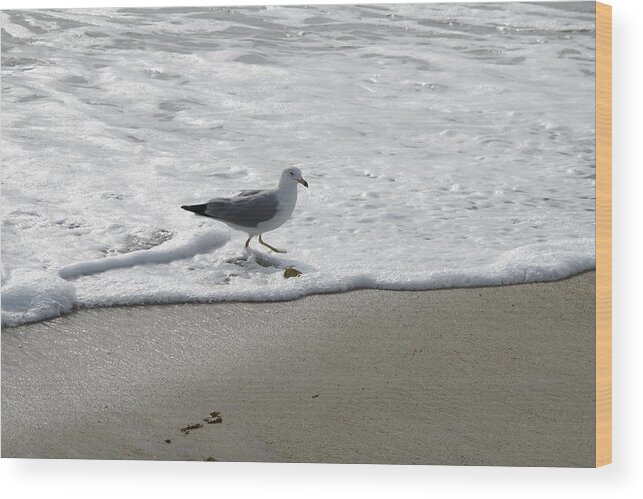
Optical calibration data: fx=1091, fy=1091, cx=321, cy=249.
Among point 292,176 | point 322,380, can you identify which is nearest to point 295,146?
point 292,176

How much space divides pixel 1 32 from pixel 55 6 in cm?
25

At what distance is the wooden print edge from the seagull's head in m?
1.13

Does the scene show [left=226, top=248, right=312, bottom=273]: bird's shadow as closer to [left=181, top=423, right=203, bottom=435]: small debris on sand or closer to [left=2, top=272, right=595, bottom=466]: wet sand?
[left=2, top=272, right=595, bottom=466]: wet sand

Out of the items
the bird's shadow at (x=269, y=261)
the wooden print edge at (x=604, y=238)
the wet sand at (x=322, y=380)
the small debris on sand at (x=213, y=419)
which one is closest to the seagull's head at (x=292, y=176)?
the bird's shadow at (x=269, y=261)

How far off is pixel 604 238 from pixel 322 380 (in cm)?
118

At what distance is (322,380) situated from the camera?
417cm

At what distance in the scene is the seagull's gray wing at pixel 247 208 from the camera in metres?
4.29

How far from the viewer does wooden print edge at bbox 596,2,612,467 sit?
4012 millimetres

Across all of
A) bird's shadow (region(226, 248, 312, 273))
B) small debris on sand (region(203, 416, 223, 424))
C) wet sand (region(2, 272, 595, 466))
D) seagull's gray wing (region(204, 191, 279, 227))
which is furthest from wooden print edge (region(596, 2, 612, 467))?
small debris on sand (region(203, 416, 223, 424))

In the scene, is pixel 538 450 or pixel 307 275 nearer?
pixel 538 450

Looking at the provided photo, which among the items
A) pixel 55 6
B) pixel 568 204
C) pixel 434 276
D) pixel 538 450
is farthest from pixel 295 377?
pixel 55 6

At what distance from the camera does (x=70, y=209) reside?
4.41 meters

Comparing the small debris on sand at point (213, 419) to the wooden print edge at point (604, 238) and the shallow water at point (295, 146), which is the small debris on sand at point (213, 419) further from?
the wooden print edge at point (604, 238)

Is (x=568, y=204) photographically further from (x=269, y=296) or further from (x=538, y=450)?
(x=269, y=296)
